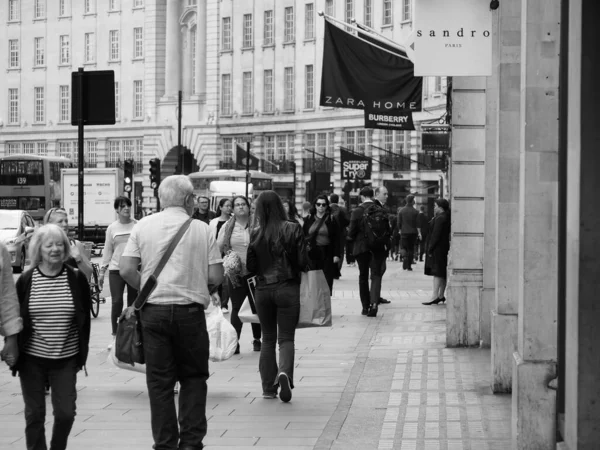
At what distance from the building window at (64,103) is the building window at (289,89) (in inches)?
880

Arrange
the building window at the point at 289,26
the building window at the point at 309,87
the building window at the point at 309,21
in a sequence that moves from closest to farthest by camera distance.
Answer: the building window at the point at 309,21, the building window at the point at 309,87, the building window at the point at 289,26

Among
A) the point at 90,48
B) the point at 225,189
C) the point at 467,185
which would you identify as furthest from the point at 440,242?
the point at 90,48

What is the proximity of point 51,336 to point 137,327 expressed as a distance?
59 centimetres

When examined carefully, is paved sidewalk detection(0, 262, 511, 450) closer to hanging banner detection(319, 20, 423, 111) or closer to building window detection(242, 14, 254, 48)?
hanging banner detection(319, 20, 423, 111)

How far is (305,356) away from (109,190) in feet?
135

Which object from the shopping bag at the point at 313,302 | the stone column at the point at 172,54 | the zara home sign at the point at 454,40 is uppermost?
the stone column at the point at 172,54

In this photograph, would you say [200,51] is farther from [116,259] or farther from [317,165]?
[116,259]

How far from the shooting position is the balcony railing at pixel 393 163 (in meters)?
65.3

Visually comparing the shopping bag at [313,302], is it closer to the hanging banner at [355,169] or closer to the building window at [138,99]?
the hanging banner at [355,169]

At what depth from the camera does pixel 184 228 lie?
7992 mm

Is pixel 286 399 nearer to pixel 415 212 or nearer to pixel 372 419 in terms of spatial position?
pixel 372 419

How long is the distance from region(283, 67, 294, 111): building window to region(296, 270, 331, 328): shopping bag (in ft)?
209

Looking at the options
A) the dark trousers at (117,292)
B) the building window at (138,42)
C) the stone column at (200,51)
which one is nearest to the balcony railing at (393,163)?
the stone column at (200,51)

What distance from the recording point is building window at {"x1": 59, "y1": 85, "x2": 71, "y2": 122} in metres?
92.1
